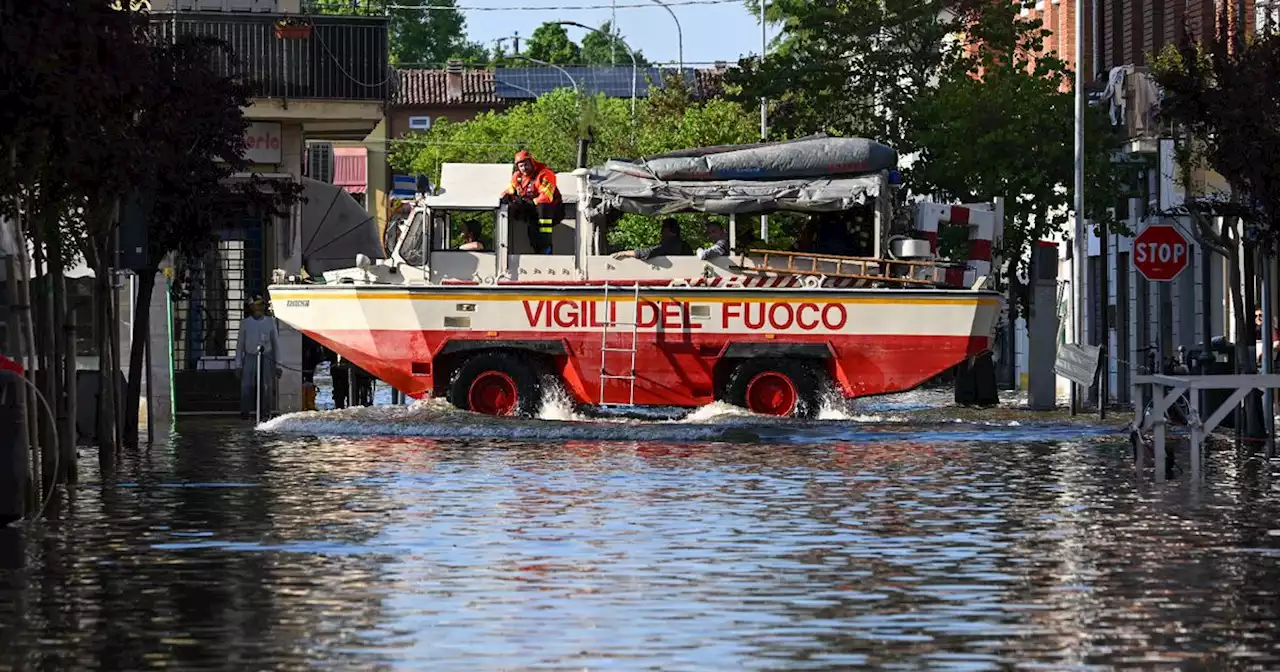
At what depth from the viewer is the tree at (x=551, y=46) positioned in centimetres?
18400

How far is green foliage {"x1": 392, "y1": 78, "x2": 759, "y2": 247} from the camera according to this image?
7400cm

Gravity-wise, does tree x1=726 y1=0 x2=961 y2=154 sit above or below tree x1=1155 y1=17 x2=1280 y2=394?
above

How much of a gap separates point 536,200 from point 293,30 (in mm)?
11345

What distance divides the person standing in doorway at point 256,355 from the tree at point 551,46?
144m

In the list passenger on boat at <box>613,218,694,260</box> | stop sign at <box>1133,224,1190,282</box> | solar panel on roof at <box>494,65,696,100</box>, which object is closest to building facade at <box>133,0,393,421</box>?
passenger on boat at <box>613,218,694,260</box>

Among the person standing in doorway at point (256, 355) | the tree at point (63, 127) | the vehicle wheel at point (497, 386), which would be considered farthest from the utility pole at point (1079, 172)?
the tree at point (63, 127)

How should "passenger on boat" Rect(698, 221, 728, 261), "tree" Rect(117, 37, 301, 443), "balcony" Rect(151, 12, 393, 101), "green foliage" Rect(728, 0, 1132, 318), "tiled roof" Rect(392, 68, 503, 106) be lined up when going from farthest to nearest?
"tiled roof" Rect(392, 68, 503, 106) → "green foliage" Rect(728, 0, 1132, 318) → "balcony" Rect(151, 12, 393, 101) → "passenger on boat" Rect(698, 221, 728, 261) → "tree" Rect(117, 37, 301, 443)

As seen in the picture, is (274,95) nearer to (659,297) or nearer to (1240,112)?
(659,297)

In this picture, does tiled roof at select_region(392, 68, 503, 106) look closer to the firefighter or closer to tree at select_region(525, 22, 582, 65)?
tree at select_region(525, 22, 582, 65)

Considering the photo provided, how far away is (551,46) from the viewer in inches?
7279

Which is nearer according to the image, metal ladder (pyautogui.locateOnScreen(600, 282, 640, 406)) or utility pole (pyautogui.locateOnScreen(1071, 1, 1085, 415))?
metal ladder (pyautogui.locateOnScreen(600, 282, 640, 406))

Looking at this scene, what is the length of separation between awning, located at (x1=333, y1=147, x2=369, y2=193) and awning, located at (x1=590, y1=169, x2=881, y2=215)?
2634 inches

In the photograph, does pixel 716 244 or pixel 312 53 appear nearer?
pixel 716 244

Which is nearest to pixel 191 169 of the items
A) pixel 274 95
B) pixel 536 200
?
pixel 536 200
